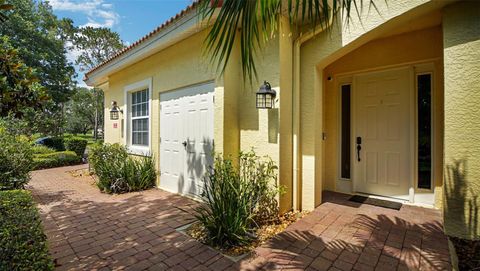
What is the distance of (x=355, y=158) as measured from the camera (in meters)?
5.45

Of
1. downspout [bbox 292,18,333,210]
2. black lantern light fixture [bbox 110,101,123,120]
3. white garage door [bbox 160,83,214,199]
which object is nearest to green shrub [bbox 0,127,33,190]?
black lantern light fixture [bbox 110,101,123,120]

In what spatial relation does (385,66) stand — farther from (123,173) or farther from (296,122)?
(123,173)

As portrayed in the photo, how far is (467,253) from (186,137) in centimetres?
524

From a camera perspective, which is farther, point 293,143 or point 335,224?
point 293,143

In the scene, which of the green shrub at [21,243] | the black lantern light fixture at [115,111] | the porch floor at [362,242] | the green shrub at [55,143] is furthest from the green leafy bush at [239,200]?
the green shrub at [55,143]

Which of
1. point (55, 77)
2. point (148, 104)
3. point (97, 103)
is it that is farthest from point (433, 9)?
point (97, 103)

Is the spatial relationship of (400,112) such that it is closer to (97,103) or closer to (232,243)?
(232,243)

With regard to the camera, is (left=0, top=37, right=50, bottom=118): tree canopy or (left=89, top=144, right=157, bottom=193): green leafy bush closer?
(left=0, top=37, right=50, bottom=118): tree canopy

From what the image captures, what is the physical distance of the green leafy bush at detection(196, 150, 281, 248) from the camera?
3.39 m

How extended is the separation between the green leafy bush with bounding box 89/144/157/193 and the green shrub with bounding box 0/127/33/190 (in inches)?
63.5

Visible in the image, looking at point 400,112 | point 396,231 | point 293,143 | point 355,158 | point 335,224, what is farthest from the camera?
point 355,158

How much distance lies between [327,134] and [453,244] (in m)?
3.17

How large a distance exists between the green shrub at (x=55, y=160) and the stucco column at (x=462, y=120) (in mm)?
13549

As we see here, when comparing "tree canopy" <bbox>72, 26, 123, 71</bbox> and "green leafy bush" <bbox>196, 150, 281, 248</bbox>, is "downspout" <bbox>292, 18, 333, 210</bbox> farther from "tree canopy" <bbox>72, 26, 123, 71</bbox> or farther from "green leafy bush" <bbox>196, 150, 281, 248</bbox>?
"tree canopy" <bbox>72, 26, 123, 71</bbox>
